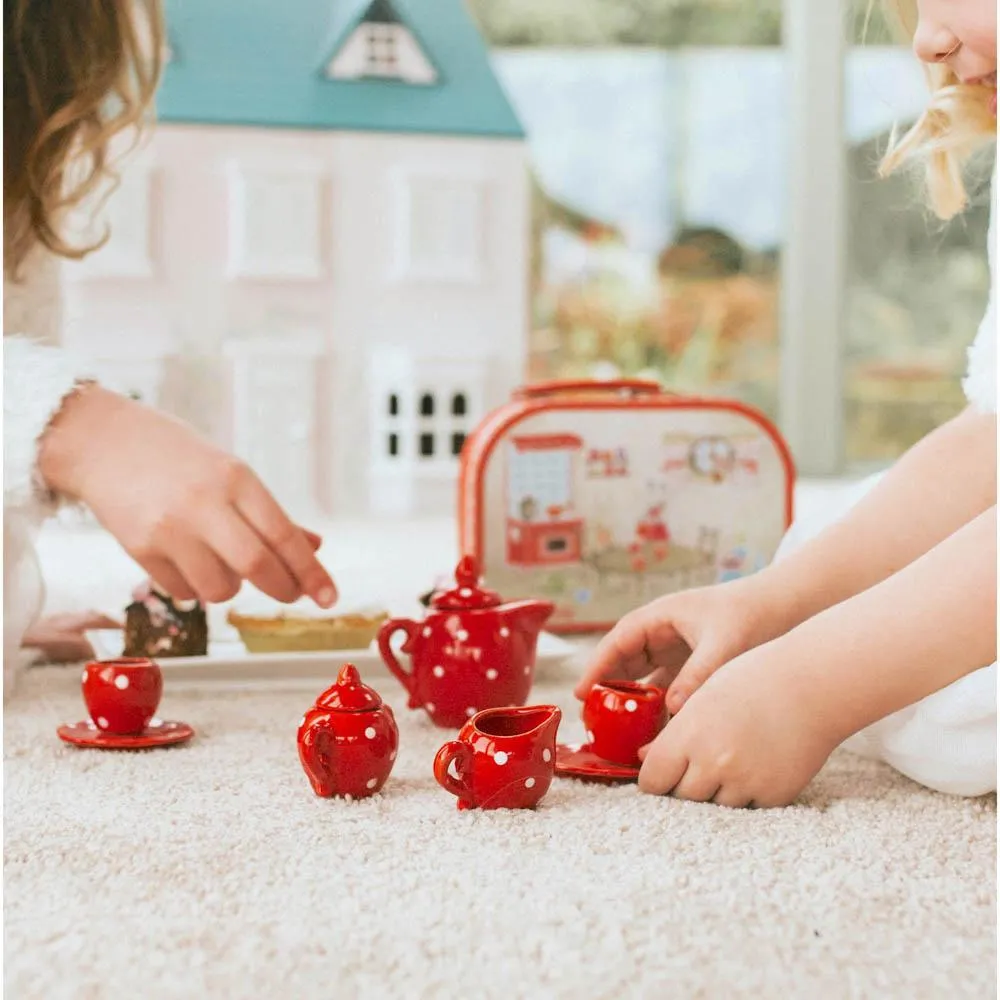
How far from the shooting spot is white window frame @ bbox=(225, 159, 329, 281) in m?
2.49

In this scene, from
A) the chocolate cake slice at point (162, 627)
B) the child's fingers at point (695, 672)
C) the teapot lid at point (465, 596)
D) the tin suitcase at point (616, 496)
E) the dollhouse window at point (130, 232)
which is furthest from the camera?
the dollhouse window at point (130, 232)

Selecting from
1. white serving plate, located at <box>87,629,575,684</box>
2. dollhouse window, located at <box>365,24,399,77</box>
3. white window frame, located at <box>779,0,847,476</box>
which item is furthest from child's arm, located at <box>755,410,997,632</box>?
white window frame, located at <box>779,0,847,476</box>

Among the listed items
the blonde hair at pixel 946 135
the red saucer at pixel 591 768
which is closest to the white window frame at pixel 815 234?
the blonde hair at pixel 946 135

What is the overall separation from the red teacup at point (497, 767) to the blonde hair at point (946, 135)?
617 mm

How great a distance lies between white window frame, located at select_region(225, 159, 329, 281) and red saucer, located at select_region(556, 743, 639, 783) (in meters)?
1.85

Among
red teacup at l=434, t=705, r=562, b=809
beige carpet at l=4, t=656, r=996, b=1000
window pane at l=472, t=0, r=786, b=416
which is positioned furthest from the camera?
window pane at l=472, t=0, r=786, b=416

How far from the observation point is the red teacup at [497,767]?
72 cm

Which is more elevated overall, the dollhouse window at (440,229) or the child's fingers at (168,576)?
the dollhouse window at (440,229)

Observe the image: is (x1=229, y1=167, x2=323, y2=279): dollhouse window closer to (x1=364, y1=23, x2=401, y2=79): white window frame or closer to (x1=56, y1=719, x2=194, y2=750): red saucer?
(x1=364, y1=23, x2=401, y2=79): white window frame

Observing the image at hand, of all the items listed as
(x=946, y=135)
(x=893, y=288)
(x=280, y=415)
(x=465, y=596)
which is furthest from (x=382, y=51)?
(x=465, y=596)

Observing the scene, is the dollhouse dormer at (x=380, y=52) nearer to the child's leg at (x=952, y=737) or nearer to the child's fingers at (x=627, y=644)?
the child's fingers at (x=627, y=644)

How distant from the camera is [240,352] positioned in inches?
98.3

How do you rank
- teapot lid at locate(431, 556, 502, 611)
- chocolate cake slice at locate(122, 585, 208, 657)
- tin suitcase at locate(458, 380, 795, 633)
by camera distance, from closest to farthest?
teapot lid at locate(431, 556, 502, 611), chocolate cake slice at locate(122, 585, 208, 657), tin suitcase at locate(458, 380, 795, 633)

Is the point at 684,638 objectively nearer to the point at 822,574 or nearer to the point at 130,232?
the point at 822,574
